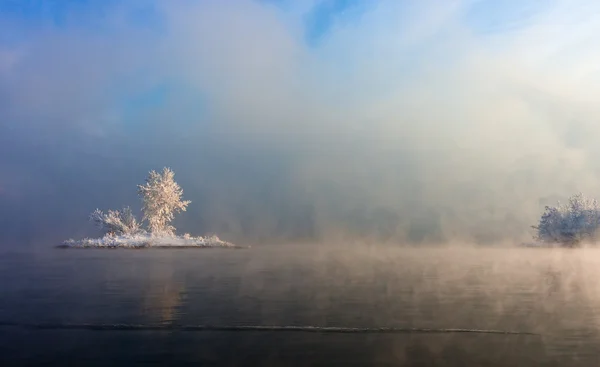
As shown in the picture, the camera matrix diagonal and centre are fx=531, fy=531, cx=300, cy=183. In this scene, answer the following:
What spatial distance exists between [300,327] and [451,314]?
6.17 metres

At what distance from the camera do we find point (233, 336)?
52.9ft

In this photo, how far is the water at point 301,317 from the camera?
45.8 feet

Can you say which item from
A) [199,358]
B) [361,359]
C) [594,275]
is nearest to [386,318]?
[361,359]

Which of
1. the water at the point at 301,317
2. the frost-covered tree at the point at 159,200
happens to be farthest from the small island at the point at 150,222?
the water at the point at 301,317

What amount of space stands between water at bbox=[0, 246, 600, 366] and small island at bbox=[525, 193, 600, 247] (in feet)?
188

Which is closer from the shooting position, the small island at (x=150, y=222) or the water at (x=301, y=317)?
the water at (x=301, y=317)

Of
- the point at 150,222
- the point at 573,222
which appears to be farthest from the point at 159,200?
the point at 573,222

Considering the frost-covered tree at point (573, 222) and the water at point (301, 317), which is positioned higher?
the frost-covered tree at point (573, 222)

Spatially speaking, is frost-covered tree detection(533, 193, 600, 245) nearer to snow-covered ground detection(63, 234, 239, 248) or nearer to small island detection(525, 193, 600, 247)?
small island detection(525, 193, 600, 247)

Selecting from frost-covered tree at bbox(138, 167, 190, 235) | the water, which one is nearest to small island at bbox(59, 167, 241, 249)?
frost-covered tree at bbox(138, 167, 190, 235)

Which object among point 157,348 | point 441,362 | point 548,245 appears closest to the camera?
point 441,362

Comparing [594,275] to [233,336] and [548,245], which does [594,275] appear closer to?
[233,336]

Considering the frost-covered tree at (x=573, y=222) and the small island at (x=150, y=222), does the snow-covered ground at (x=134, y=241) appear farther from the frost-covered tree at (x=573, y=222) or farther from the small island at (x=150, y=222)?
the frost-covered tree at (x=573, y=222)

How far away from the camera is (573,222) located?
83.7 metres
